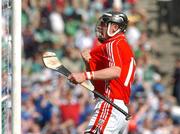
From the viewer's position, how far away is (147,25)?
61.1ft

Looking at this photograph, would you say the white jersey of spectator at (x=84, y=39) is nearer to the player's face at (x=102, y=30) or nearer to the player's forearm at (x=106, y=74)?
the player's face at (x=102, y=30)

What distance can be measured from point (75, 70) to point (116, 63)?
895cm

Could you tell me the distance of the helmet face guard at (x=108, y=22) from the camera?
7059 millimetres

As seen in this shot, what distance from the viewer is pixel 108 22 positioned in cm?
707

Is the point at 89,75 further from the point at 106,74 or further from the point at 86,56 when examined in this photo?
the point at 86,56

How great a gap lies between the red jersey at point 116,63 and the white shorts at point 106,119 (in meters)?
0.09

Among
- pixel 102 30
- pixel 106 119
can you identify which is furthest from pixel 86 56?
pixel 106 119

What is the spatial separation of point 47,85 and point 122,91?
7141mm

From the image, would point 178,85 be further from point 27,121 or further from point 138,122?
point 27,121

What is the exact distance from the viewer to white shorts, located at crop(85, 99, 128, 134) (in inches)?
275

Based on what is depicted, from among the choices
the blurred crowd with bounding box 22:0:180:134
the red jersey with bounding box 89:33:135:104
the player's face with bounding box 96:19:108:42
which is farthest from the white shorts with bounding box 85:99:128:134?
the blurred crowd with bounding box 22:0:180:134

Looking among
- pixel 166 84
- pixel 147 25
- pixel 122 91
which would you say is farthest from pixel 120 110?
pixel 147 25

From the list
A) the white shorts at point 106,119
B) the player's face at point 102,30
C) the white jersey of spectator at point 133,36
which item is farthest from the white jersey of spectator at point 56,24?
the white shorts at point 106,119

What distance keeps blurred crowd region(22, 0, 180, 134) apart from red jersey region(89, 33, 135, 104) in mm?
5359
